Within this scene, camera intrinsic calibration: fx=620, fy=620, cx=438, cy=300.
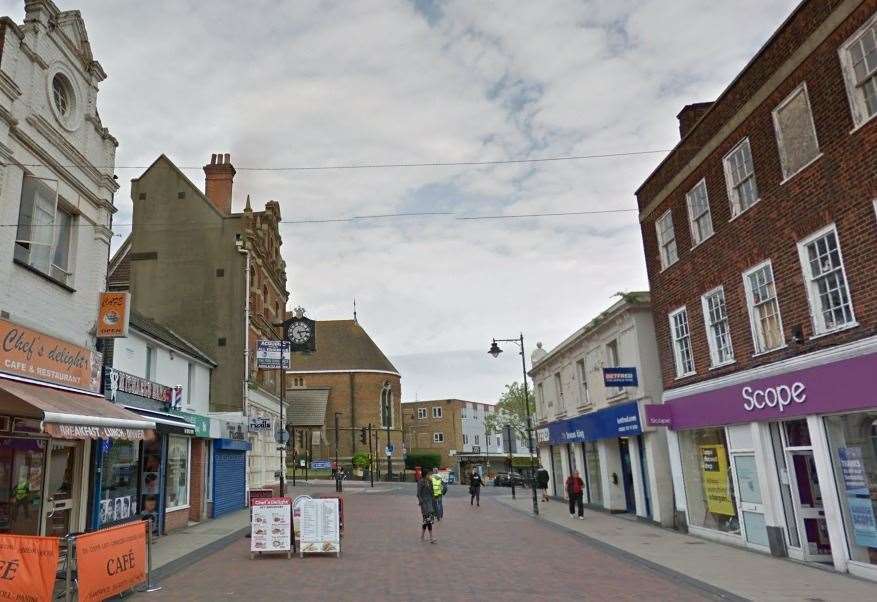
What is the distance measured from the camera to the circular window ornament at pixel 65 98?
13869mm

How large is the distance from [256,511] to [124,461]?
525 centimetres

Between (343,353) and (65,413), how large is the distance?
6866 cm

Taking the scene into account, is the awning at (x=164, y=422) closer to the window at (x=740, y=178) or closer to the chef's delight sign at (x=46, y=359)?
the chef's delight sign at (x=46, y=359)

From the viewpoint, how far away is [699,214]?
16.2 m

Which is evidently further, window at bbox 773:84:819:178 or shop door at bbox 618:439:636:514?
shop door at bbox 618:439:636:514

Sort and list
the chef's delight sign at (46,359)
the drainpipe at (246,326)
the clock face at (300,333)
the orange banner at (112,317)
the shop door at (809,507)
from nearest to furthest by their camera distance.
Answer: the chef's delight sign at (46,359)
the shop door at (809,507)
the orange banner at (112,317)
the drainpipe at (246,326)
the clock face at (300,333)

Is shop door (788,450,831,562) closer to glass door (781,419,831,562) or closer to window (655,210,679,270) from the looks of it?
glass door (781,419,831,562)

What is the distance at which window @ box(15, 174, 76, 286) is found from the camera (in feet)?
40.8

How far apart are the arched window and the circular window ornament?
63101mm

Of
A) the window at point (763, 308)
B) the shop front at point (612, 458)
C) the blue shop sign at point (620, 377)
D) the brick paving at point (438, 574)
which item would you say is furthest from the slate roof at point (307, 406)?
the window at point (763, 308)

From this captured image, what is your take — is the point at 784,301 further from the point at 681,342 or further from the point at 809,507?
the point at 681,342

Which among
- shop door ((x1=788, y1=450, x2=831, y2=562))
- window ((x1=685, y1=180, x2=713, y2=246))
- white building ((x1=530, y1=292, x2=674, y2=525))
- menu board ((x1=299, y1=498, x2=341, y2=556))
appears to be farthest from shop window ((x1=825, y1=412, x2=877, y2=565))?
menu board ((x1=299, y1=498, x2=341, y2=556))

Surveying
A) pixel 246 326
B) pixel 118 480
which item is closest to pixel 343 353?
pixel 246 326

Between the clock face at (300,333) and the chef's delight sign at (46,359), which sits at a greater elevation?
the clock face at (300,333)
